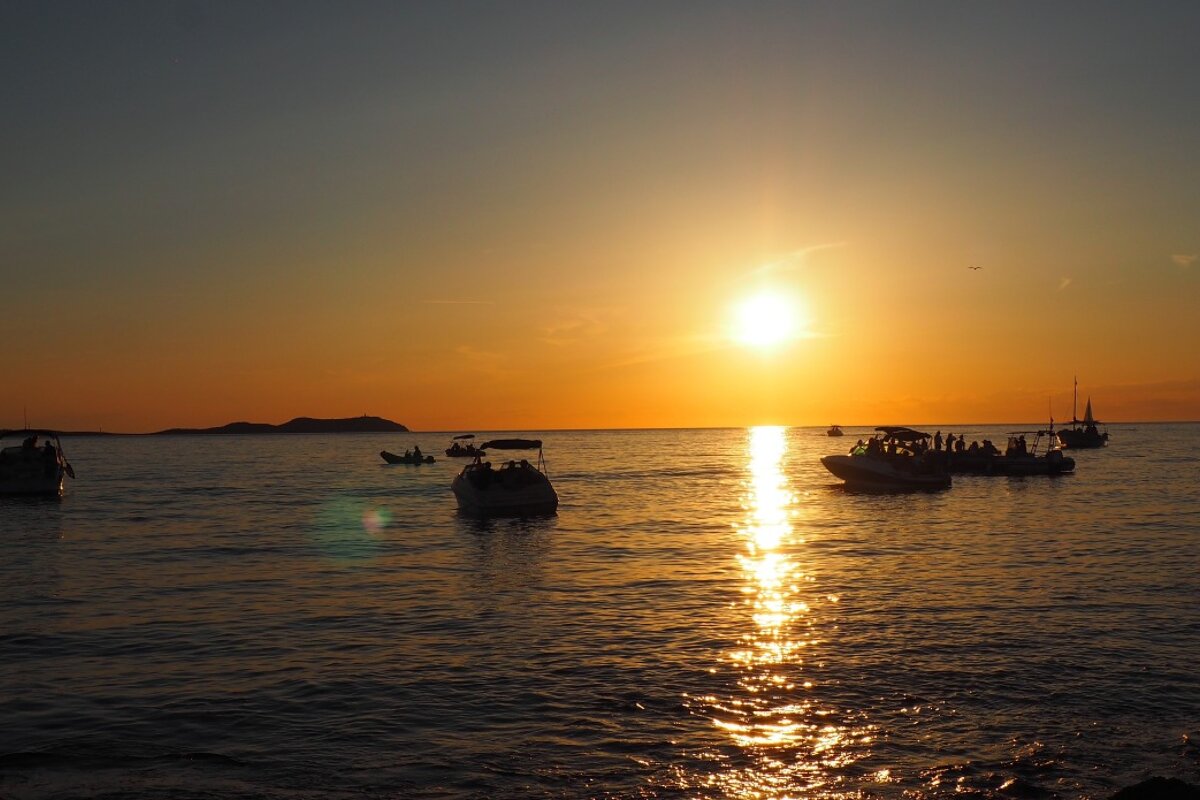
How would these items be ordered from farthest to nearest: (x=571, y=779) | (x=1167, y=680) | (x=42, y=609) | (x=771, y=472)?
(x=771, y=472) < (x=42, y=609) < (x=1167, y=680) < (x=571, y=779)

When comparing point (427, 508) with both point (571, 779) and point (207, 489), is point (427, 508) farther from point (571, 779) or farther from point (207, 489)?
point (571, 779)

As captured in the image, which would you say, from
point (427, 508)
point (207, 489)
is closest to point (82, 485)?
point (207, 489)

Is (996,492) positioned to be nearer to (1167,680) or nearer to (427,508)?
(427,508)

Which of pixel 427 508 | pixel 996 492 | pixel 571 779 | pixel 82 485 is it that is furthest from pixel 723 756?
pixel 82 485

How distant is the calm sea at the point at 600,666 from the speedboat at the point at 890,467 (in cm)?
2711

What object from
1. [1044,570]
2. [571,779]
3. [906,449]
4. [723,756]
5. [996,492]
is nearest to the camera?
[571,779]

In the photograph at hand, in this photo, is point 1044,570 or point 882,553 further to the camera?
point 882,553

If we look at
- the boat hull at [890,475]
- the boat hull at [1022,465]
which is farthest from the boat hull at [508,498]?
the boat hull at [1022,465]

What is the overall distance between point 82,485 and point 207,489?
43.9ft

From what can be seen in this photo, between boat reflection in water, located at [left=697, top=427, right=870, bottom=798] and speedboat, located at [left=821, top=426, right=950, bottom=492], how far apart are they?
42.8m

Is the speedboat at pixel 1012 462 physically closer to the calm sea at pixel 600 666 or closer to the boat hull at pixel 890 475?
the boat hull at pixel 890 475

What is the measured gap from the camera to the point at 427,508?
57.0m

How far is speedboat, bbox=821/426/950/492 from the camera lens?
66.6 m

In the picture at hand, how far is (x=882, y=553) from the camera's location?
1328 inches
